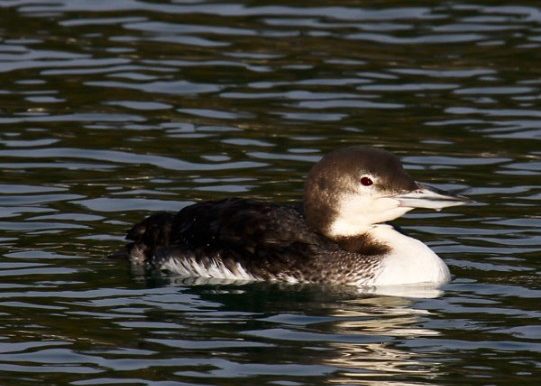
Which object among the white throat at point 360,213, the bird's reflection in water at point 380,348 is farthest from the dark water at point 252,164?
the white throat at point 360,213

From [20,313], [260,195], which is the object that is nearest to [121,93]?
[260,195]

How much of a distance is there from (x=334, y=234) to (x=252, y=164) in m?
2.89

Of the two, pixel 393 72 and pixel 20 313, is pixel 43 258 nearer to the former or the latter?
pixel 20 313

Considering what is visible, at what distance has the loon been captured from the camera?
10875 mm

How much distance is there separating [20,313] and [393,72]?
23.1 ft

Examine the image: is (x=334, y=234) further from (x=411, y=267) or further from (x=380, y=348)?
(x=380, y=348)

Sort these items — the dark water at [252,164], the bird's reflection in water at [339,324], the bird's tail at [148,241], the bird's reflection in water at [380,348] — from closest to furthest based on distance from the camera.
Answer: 1. the bird's reflection in water at [380,348]
2. the bird's reflection in water at [339,324]
3. the dark water at [252,164]
4. the bird's tail at [148,241]

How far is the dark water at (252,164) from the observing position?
9.31m

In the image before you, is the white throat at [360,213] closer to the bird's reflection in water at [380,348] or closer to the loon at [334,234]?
the loon at [334,234]

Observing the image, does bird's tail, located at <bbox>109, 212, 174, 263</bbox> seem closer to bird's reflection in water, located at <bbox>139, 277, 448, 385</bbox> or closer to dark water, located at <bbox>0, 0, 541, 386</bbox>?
dark water, located at <bbox>0, 0, 541, 386</bbox>

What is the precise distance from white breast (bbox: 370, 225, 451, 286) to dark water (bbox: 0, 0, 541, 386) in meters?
0.14

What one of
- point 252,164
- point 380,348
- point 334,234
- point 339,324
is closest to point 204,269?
point 334,234

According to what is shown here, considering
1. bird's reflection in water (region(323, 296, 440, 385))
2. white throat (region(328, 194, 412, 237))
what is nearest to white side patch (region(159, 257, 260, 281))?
white throat (region(328, 194, 412, 237))

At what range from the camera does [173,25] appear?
1786cm
